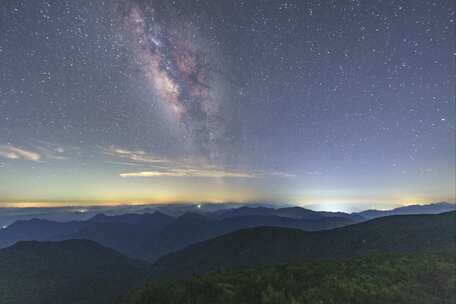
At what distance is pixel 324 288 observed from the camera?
51.5 ft

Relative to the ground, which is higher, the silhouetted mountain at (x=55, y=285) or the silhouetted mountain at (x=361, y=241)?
the silhouetted mountain at (x=361, y=241)

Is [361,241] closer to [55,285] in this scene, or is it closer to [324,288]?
[324,288]

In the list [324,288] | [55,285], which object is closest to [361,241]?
[324,288]

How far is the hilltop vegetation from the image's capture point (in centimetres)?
1413

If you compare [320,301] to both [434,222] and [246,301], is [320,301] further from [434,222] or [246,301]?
[434,222]

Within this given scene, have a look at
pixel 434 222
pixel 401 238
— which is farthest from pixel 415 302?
pixel 434 222

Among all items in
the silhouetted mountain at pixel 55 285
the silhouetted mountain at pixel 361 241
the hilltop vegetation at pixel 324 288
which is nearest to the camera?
the hilltop vegetation at pixel 324 288

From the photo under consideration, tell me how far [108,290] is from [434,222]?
17507 cm

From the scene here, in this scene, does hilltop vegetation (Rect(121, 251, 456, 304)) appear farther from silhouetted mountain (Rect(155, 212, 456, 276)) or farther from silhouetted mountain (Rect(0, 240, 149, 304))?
silhouetted mountain (Rect(0, 240, 149, 304))

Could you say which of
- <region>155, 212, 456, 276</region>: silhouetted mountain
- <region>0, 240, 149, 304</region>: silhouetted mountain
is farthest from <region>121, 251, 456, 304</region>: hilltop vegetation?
<region>0, 240, 149, 304</region>: silhouetted mountain

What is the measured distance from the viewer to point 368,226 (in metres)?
156

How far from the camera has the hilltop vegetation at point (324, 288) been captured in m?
14.1

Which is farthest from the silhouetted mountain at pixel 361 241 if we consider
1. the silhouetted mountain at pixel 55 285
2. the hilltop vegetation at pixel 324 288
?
the hilltop vegetation at pixel 324 288

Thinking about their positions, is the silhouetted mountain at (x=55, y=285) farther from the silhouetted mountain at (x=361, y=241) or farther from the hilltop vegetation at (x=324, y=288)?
the hilltop vegetation at (x=324, y=288)
